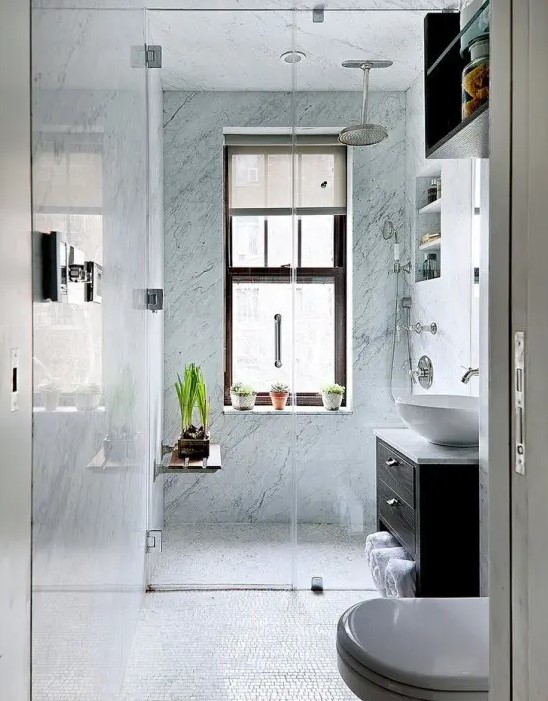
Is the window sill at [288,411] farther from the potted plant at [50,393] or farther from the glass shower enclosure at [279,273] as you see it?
the potted plant at [50,393]

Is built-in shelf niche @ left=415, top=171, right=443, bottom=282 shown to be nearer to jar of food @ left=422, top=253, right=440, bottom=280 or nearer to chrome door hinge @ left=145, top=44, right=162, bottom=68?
jar of food @ left=422, top=253, right=440, bottom=280

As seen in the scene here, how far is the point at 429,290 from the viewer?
271 centimetres

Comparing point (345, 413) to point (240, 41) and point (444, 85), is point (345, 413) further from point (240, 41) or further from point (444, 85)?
point (240, 41)

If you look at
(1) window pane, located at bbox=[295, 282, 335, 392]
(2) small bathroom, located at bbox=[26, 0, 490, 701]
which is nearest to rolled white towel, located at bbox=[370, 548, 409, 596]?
(2) small bathroom, located at bbox=[26, 0, 490, 701]

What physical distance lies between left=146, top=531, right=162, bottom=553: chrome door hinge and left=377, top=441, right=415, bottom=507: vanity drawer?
3.33ft

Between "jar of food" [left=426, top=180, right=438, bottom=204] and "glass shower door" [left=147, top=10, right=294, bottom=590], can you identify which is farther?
"glass shower door" [left=147, top=10, right=294, bottom=590]

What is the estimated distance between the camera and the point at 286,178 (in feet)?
9.80

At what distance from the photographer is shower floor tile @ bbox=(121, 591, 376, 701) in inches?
81.4

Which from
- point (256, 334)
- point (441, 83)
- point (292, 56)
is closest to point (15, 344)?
point (441, 83)

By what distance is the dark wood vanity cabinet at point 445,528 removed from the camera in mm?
2311

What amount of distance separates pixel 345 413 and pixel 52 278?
1916mm

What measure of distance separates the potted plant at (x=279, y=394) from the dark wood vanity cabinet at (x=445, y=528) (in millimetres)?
828

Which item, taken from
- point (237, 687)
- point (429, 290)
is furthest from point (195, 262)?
point (237, 687)

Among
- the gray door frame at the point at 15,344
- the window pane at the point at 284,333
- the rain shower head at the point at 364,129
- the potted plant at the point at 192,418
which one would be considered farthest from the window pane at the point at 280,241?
the gray door frame at the point at 15,344
